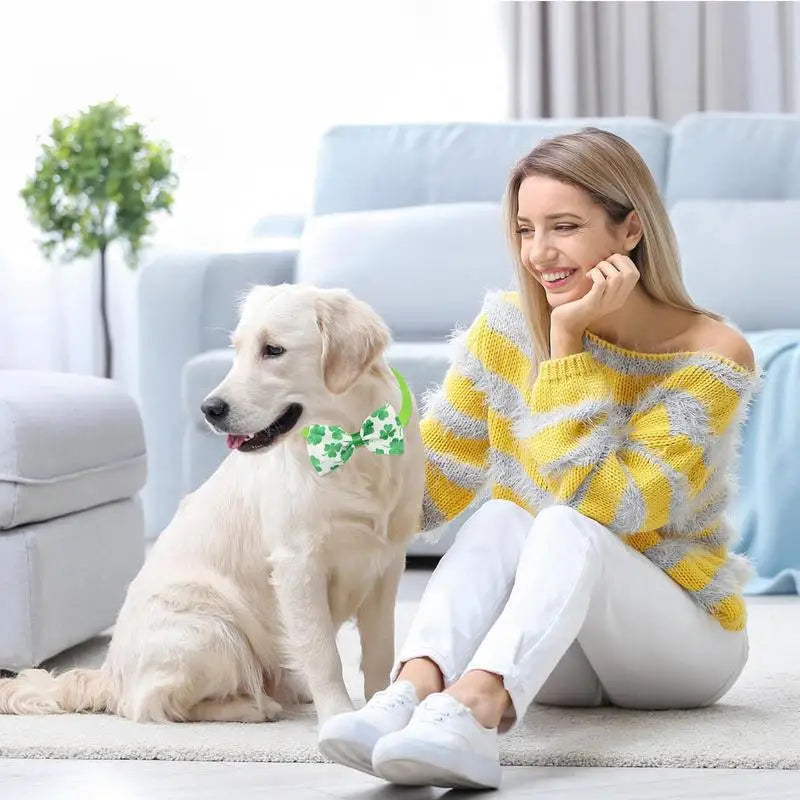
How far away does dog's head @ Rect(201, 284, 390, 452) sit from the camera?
1.76 meters

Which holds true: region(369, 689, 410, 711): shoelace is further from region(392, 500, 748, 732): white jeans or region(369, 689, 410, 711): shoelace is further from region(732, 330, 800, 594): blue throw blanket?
region(732, 330, 800, 594): blue throw blanket

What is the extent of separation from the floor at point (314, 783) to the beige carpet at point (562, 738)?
0.03 m

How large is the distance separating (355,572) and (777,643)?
973 mm

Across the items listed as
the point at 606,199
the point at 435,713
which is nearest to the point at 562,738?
the point at 435,713

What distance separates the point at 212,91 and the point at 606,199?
3.54 metres

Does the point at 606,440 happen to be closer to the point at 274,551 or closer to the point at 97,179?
the point at 274,551

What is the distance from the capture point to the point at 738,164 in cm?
392

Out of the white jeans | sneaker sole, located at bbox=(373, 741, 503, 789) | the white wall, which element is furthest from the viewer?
the white wall

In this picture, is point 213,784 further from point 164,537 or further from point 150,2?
point 150,2

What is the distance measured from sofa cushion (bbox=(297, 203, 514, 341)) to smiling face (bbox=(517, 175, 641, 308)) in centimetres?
182

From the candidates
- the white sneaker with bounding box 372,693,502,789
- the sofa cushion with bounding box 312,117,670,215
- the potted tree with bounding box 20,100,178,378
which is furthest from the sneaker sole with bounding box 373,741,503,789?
the potted tree with bounding box 20,100,178,378

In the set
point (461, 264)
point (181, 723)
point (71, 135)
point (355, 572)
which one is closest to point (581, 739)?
point (355, 572)

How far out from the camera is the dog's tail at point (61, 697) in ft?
6.44

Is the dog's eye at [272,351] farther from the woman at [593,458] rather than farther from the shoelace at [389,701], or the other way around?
the shoelace at [389,701]
